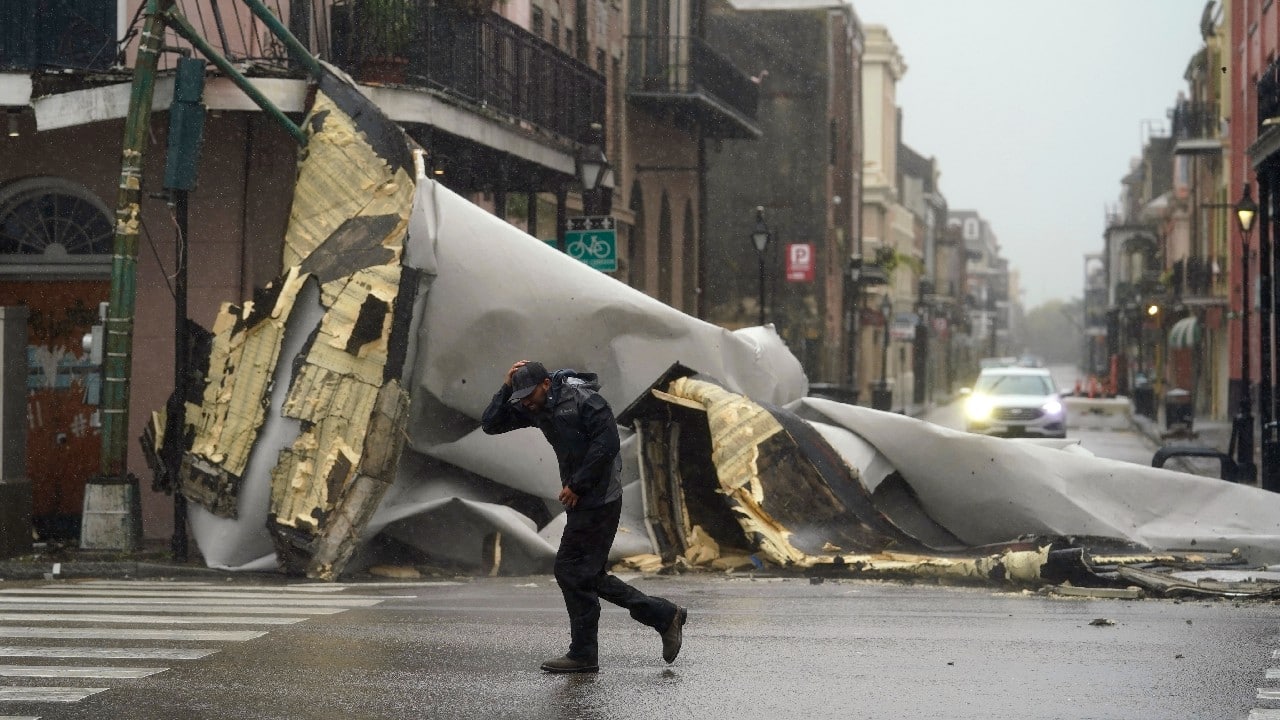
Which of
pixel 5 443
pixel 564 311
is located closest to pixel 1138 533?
pixel 564 311

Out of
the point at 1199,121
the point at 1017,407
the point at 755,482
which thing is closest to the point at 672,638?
the point at 755,482

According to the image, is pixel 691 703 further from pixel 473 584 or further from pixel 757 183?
pixel 757 183

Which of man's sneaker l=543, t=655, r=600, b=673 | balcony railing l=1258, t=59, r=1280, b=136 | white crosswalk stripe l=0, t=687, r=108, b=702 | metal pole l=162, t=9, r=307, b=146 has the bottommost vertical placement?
white crosswalk stripe l=0, t=687, r=108, b=702

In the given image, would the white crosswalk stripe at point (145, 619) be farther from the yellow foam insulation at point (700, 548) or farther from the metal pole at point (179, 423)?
the yellow foam insulation at point (700, 548)

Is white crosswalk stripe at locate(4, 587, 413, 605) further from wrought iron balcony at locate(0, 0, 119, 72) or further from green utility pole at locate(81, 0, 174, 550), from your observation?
wrought iron balcony at locate(0, 0, 119, 72)

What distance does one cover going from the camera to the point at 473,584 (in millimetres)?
13211

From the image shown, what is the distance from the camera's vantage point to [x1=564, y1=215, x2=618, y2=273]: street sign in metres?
23.5

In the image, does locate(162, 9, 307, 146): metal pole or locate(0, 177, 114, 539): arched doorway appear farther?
locate(0, 177, 114, 539): arched doorway

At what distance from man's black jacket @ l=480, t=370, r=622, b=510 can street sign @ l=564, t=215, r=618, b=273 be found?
48.9 ft

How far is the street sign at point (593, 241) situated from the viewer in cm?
2345

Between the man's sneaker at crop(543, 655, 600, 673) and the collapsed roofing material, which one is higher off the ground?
the collapsed roofing material

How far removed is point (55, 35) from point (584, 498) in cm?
1077

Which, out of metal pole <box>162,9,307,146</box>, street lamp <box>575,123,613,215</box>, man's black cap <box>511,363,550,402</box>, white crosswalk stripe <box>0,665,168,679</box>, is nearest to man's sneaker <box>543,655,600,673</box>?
man's black cap <box>511,363,550,402</box>

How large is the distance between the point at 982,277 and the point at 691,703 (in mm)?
188141
